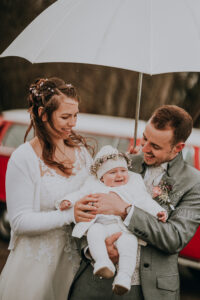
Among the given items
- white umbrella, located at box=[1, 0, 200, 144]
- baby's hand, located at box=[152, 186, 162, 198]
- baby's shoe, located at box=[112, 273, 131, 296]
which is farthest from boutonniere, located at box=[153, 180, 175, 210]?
white umbrella, located at box=[1, 0, 200, 144]

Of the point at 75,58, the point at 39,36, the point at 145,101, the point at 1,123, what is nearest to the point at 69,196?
the point at 75,58

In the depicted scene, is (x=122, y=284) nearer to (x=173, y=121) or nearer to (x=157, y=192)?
(x=157, y=192)

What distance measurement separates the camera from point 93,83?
27.8 ft

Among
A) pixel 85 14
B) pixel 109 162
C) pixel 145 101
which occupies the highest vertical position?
pixel 85 14

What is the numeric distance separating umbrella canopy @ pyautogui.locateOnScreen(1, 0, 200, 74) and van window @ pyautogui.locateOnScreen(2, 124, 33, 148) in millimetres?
2659

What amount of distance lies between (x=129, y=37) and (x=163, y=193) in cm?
97

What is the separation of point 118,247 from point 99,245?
4.4 inches

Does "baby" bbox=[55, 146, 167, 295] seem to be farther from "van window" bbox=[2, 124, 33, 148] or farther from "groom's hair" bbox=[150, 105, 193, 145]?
"van window" bbox=[2, 124, 33, 148]

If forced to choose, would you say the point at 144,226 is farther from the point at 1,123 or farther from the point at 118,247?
the point at 1,123

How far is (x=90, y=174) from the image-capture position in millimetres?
2338

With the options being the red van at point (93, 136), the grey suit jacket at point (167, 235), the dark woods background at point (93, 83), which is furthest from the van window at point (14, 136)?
the dark woods background at point (93, 83)

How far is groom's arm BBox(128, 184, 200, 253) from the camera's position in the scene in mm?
1946

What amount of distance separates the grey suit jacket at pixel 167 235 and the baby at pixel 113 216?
0.08 meters

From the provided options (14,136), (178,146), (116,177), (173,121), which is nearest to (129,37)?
(173,121)
